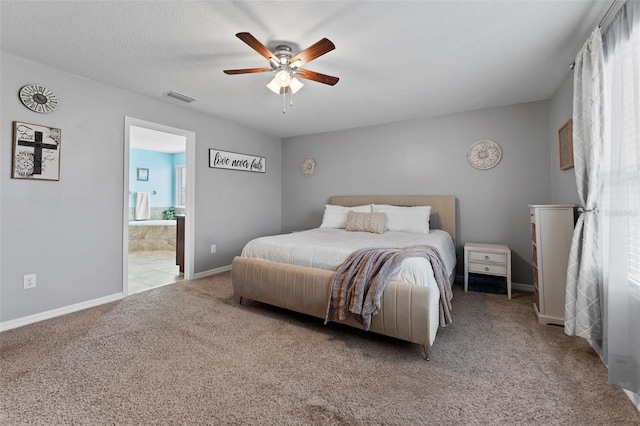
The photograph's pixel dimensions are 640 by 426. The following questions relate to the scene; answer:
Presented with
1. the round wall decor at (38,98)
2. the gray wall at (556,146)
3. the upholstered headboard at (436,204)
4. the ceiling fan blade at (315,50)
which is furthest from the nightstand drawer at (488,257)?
the round wall decor at (38,98)

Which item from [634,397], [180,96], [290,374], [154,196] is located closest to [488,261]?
[634,397]

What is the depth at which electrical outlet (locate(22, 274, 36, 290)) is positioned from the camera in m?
2.46

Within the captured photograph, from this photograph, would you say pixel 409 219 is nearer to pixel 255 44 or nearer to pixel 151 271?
pixel 255 44

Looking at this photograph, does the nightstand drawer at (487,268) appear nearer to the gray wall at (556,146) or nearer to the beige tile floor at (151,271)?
the gray wall at (556,146)

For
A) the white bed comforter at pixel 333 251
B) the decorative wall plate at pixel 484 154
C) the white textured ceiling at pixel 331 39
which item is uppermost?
the white textured ceiling at pixel 331 39

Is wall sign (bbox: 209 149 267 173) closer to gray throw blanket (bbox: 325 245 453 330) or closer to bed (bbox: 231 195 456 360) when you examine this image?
bed (bbox: 231 195 456 360)

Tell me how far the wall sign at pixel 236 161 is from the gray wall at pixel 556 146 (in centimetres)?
418

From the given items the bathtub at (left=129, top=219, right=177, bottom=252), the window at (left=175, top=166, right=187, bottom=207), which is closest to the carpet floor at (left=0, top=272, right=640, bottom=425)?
the bathtub at (left=129, top=219, right=177, bottom=252)

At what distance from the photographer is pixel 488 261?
324cm

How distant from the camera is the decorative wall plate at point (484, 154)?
11.9 feet

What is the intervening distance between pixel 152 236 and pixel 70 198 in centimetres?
387

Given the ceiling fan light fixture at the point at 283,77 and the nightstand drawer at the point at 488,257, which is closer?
the ceiling fan light fixture at the point at 283,77

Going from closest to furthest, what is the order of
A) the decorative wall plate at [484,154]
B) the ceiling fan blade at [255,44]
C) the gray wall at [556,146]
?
the ceiling fan blade at [255,44], the gray wall at [556,146], the decorative wall plate at [484,154]

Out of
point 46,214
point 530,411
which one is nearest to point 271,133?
point 46,214
